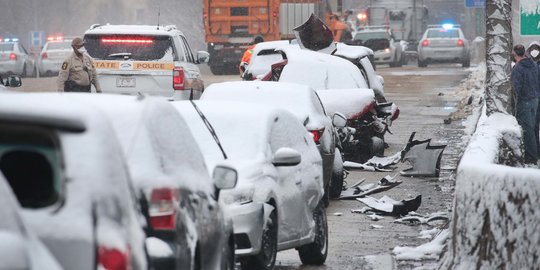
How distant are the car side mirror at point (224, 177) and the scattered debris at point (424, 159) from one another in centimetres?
1139

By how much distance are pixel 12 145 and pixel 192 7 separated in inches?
2999

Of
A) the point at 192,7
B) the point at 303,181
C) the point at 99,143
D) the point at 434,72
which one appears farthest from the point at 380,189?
the point at 192,7

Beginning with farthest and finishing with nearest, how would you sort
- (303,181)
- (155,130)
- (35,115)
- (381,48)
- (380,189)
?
1. (381,48)
2. (380,189)
3. (303,181)
4. (155,130)
5. (35,115)

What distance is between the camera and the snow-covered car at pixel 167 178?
6.18 meters

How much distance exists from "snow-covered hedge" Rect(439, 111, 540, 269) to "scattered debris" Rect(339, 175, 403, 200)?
713cm

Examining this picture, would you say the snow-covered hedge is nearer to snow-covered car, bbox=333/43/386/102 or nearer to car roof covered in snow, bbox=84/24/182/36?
snow-covered car, bbox=333/43/386/102

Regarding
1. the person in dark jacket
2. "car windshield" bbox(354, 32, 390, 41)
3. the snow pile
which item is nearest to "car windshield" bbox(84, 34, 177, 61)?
the person in dark jacket

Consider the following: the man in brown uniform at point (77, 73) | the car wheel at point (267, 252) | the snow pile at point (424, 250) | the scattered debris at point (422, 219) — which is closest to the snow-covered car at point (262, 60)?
the man in brown uniform at point (77, 73)

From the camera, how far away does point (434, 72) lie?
2015 inches

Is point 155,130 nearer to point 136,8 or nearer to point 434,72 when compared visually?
point 434,72

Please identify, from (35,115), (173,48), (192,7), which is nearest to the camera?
(35,115)

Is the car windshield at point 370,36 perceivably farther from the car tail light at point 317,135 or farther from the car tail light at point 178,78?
the car tail light at point 317,135

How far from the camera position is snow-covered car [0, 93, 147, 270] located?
5.20 m

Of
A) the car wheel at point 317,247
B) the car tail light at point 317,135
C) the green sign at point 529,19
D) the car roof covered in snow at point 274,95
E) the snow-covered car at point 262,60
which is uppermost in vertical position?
the green sign at point 529,19
